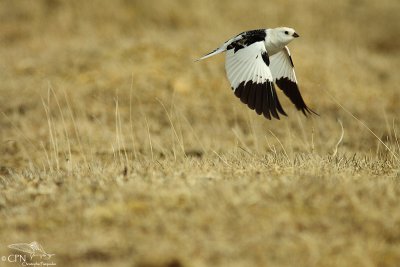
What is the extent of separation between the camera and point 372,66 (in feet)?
37.1

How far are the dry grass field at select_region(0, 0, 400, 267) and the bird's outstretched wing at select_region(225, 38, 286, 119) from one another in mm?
376

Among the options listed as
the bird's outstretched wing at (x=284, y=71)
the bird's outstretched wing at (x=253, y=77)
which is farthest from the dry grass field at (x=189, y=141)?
the bird's outstretched wing at (x=284, y=71)

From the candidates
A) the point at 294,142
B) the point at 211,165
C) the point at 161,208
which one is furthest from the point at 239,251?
the point at 294,142

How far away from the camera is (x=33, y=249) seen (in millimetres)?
3408

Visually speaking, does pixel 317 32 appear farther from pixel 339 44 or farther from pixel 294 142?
pixel 294 142

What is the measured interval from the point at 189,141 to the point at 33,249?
4568mm

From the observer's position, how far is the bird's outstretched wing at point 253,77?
5141mm

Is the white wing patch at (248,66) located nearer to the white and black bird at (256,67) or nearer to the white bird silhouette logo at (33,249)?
the white and black bird at (256,67)

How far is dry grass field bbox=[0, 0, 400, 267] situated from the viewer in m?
3.46

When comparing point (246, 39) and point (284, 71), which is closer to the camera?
point (246, 39)

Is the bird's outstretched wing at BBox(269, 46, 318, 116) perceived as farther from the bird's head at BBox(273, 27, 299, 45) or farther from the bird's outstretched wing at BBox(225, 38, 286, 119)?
the bird's outstretched wing at BBox(225, 38, 286, 119)

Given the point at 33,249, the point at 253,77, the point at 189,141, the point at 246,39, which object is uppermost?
the point at 246,39

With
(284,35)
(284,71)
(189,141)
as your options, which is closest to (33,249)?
(284,35)

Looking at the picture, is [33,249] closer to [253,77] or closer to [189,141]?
[253,77]
